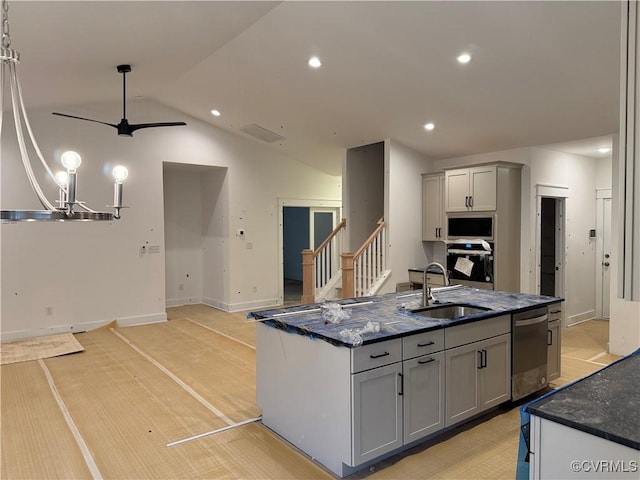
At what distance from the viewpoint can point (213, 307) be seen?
8336 mm

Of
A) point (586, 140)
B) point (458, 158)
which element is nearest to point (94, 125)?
point (458, 158)

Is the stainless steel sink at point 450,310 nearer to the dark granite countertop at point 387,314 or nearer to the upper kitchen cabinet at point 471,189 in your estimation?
the dark granite countertop at point 387,314

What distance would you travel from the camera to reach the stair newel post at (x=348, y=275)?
6234 millimetres

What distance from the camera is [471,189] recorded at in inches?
233

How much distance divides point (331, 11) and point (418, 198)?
3.67 m

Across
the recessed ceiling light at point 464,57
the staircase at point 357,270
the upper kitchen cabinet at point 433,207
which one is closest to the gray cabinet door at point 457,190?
the upper kitchen cabinet at point 433,207

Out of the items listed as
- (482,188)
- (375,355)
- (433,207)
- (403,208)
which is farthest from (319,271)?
(375,355)

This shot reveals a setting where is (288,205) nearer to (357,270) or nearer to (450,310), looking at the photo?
(357,270)

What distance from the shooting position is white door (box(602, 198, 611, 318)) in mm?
6895

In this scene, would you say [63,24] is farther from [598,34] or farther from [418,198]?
[418,198]

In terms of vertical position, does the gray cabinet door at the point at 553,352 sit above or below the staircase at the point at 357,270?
below

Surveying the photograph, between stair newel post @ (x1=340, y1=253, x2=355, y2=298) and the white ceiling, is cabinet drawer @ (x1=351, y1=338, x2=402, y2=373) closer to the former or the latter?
the white ceiling

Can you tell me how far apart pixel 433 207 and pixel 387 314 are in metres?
3.80

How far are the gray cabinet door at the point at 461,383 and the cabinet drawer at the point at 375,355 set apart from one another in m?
0.51
